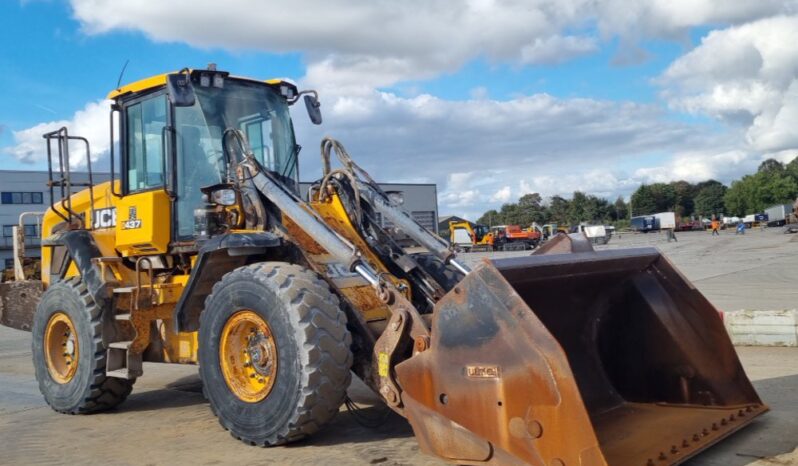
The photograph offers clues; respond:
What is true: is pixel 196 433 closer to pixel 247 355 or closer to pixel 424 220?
pixel 247 355

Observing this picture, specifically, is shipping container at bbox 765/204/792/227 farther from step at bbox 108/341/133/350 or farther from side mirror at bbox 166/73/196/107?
step at bbox 108/341/133/350

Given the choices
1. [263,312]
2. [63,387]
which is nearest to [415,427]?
[263,312]

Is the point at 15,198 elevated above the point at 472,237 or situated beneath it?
elevated above

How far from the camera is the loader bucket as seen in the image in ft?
12.5

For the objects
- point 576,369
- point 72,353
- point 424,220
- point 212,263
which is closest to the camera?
point 576,369

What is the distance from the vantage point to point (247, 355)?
5.42 m

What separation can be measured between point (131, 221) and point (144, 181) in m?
0.41

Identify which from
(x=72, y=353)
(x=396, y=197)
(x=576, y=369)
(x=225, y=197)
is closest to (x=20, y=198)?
(x=72, y=353)

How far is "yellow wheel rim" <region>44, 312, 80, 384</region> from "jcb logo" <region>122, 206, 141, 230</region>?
3.55 ft

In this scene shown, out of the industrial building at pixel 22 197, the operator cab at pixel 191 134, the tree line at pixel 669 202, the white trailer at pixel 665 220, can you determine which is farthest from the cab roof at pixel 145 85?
the tree line at pixel 669 202

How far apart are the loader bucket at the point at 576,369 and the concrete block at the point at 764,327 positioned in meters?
4.23

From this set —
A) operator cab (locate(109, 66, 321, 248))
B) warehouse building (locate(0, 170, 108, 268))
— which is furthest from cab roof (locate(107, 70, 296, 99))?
warehouse building (locate(0, 170, 108, 268))

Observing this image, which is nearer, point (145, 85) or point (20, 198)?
point (145, 85)

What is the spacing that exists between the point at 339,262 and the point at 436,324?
158 cm
